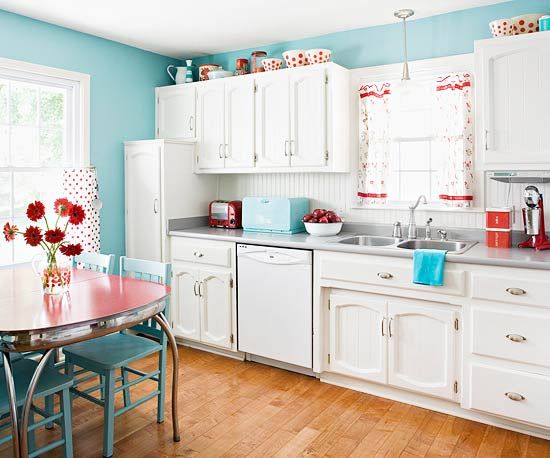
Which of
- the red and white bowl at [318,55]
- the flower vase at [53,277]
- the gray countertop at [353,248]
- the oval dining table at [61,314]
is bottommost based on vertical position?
the oval dining table at [61,314]

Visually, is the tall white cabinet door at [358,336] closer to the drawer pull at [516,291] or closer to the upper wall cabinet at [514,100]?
the drawer pull at [516,291]

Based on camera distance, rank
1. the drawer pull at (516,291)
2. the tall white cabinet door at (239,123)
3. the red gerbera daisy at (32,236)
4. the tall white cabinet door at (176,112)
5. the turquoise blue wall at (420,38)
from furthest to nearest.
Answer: the tall white cabinet door at (176,112) < the tall white cabinet door at (239,123) < the turquoise blue wall at (420,38) < the drawer pull at (516,291) < the red gerbera daisy at (32,236)

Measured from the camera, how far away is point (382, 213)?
3768 mm

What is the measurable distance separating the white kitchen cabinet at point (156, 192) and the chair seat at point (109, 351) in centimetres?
136

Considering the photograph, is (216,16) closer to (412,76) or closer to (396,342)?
(412,76)

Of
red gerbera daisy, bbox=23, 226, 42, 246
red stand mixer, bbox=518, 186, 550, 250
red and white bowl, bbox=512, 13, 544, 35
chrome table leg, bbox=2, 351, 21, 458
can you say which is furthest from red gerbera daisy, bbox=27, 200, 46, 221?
red and white bowl, bbox=512, 13, 544, 35

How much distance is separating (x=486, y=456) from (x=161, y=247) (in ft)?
8.86

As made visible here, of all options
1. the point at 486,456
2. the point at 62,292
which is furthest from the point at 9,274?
the point at 486,456

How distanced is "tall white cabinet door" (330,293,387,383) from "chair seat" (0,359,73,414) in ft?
5.47

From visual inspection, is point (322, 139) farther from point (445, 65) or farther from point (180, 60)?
point (180, 60)

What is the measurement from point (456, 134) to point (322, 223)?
108 cm

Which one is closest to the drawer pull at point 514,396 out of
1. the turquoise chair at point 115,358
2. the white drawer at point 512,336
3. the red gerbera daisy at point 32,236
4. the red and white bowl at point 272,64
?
the white drawer at point 512,336

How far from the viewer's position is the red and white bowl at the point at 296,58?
12.4 feet

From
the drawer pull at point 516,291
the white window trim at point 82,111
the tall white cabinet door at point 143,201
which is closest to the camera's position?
the drawer pull at point 516,291
